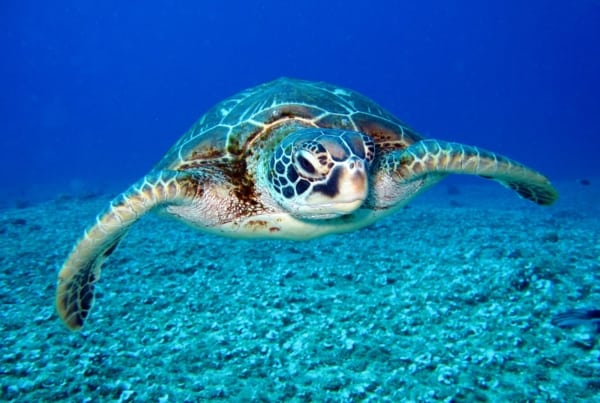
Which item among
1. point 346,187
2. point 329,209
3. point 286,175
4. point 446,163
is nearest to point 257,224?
point 286,175

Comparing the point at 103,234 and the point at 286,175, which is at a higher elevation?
the point at 103,234

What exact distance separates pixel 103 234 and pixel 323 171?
2.04m

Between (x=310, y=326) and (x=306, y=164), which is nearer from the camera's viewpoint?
(x=306, y=164)

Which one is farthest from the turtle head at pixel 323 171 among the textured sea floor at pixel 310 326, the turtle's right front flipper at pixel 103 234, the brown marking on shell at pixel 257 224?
the textured sea floor at pixel 310 326

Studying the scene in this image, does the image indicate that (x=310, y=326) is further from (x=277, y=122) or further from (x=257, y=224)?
(x=277, y=122)

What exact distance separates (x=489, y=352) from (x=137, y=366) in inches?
115

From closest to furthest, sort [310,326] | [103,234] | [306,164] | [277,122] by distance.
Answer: [306,164] < [103,234] < [310,326] < [277,122]

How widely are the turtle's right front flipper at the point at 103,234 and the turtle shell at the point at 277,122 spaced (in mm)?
505

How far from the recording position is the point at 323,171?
8.47 ft

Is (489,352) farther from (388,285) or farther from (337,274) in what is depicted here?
A: (337,274)

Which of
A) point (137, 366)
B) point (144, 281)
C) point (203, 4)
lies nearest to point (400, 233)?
point (144, 281)

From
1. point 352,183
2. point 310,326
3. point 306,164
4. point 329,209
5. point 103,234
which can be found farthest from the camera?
point 310,326

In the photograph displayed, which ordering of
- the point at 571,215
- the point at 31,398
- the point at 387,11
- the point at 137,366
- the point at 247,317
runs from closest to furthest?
the point at 31,398 < the point at 137,366 < the point at 247,317 < the point at 571,215 < the point at 387,11

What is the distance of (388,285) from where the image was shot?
4547 millimetres
